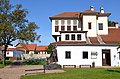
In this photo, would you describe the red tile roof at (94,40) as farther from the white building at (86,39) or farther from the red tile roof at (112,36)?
the red tile roof at (112,36)

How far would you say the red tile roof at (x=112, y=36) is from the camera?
4778 cm

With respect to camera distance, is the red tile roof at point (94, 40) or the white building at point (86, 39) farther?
the red tile roof at point (94, 40)

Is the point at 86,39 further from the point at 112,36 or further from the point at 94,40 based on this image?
the point at 112,36

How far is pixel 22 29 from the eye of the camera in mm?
49031

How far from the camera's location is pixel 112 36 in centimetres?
5034

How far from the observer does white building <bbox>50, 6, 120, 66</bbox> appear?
1708 inches

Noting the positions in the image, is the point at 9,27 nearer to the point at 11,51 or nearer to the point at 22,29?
the point at 22,29

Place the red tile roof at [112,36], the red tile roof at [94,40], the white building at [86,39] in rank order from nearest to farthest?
the white building at [86,39] → the red tile roof at [94,40] → the red tile roof at [112,36]

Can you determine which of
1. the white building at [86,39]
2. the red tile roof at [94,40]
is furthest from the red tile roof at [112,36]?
the red tile roof at [94,40]

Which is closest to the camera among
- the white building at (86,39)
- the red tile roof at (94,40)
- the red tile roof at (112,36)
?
the white building at (86,39)

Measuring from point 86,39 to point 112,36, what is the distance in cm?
538

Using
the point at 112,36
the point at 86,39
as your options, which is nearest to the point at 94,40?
the point at 86,39

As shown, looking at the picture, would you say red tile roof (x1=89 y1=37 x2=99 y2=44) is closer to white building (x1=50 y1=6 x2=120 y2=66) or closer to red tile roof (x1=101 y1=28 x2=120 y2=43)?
white building (x1=50 y1=6 x2=120 y2=66)

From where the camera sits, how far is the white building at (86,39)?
142 feet
